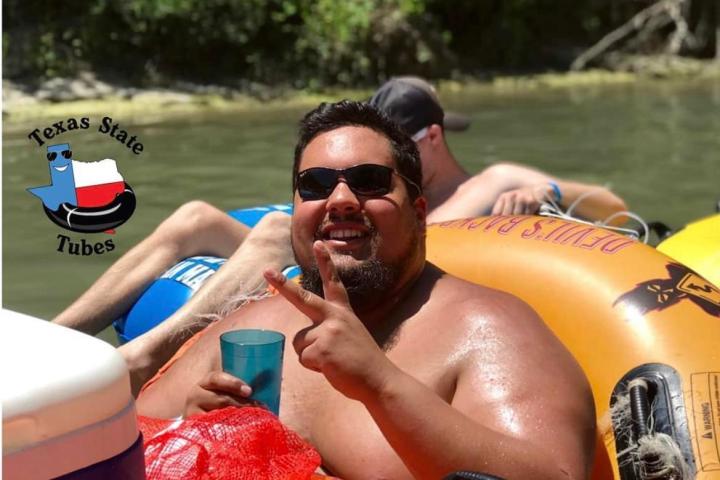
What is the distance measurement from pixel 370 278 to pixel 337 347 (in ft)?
1.28

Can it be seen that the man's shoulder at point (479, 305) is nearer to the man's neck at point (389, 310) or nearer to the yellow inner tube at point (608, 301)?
the man's neck at point (389, 310)

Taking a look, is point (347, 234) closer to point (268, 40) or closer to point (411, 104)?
point (411, 104)

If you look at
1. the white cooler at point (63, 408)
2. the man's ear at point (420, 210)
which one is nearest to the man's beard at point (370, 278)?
the man's ear at point (420, 210)

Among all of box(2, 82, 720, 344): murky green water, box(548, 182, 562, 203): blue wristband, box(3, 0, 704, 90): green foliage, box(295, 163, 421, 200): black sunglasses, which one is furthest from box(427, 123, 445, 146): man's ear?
box(3, 0, 704, 90): green foliage

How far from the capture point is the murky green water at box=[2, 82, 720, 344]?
590 centimetres

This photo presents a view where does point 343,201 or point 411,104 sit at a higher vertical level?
point 343,201

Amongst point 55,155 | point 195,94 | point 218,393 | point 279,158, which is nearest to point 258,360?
point 218,393

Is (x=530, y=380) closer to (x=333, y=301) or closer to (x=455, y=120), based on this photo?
(x=333, y=301)

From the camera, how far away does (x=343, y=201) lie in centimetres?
211

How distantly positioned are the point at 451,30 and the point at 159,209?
9.12 meters

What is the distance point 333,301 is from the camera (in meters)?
1.77

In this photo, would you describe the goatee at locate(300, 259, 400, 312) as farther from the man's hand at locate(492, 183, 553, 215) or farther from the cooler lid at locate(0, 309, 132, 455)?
the man's hand at locate(492, 183, 553, 215)

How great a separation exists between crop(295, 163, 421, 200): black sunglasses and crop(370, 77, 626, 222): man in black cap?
159 centimetres

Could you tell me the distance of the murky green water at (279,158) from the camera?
19.4ft
